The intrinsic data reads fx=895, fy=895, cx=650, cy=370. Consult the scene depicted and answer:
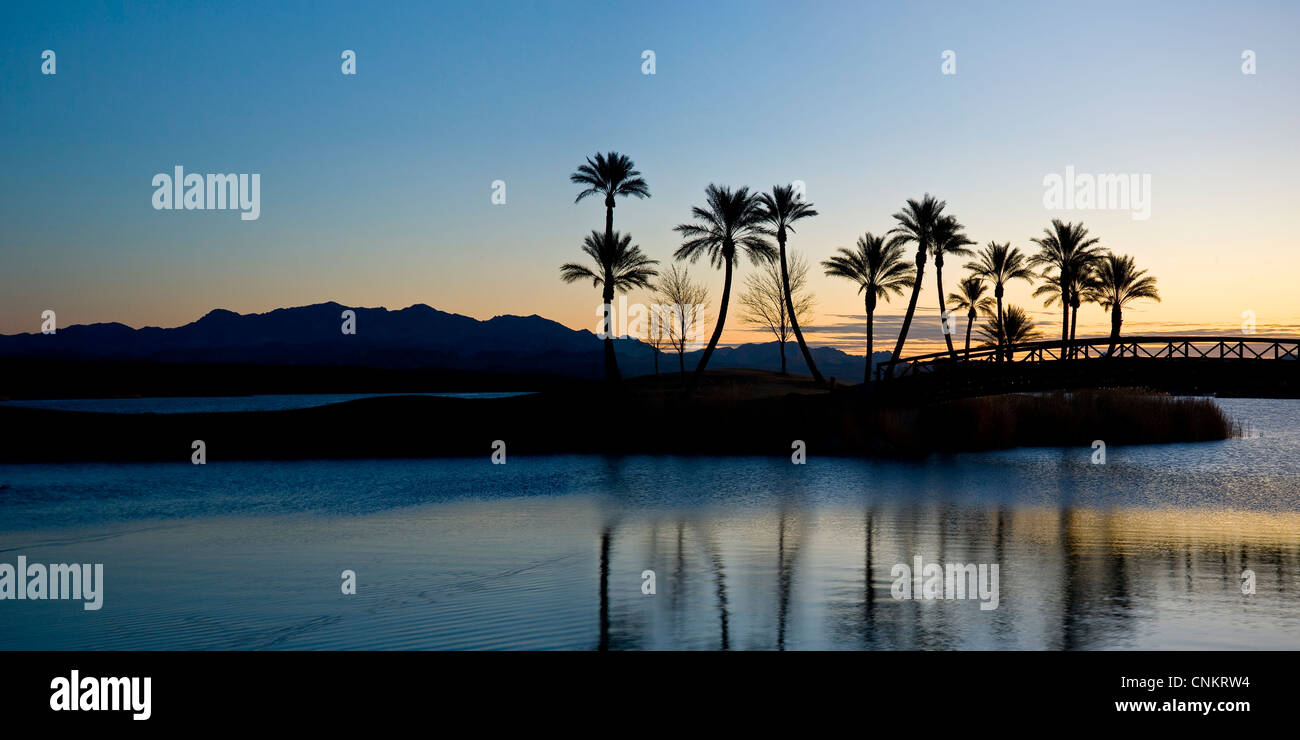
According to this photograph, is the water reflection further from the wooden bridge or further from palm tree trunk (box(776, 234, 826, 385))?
palm tree trunk (box(776, 234, 826, 385))

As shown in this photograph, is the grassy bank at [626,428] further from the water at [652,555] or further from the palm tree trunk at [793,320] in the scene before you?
the palm tree trunk at [793,320]

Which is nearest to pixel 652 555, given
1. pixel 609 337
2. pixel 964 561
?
pixel 964 561

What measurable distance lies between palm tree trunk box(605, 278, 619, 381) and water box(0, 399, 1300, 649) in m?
29.1

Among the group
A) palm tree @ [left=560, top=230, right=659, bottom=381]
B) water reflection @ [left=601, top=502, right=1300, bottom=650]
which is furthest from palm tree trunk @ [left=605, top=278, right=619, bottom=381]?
water reflection @ [left=601, top=502, right=1300, bottom=650]

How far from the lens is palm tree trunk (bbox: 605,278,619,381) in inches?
2313

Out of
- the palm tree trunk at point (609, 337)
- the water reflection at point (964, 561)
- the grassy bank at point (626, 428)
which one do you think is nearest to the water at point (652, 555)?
the water reflection at point (964, 561)

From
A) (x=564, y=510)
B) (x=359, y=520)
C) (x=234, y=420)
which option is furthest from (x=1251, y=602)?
(x=234, y=420)

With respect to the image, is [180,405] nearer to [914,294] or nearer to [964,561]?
[914,294]

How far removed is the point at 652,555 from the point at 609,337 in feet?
145

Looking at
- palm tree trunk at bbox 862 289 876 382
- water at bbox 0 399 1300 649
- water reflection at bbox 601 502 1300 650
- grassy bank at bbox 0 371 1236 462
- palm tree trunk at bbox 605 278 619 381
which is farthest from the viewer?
palm tree trunk at bbox 862 289 876 382

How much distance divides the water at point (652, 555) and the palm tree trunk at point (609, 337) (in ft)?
95.4

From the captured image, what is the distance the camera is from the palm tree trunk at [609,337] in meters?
58.8
